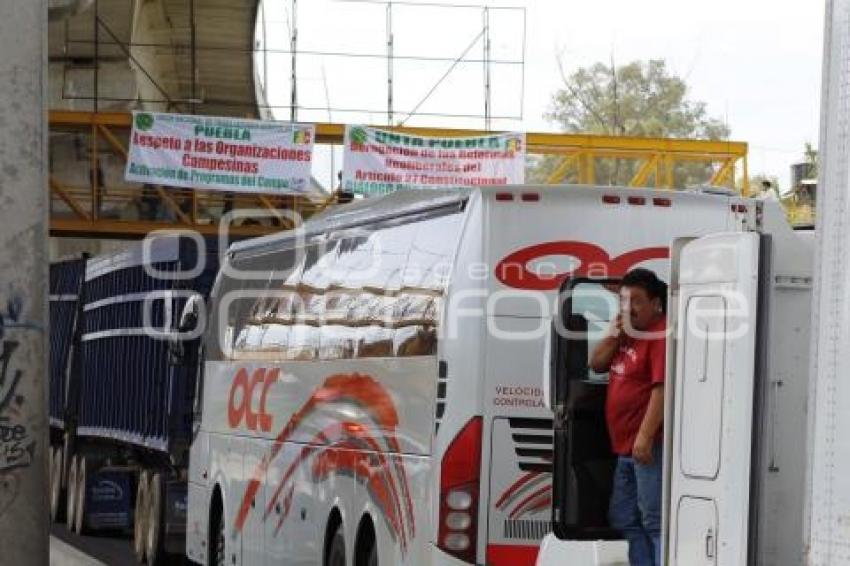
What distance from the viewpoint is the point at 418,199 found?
12.3 m

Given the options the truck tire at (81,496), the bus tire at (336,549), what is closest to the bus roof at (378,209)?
the bus tire at (336,549)

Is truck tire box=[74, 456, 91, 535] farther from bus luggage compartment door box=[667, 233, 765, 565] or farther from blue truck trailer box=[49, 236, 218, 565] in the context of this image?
bus luggage compartment door box=[667, 233, 765, 565]

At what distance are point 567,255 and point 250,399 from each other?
532 cm

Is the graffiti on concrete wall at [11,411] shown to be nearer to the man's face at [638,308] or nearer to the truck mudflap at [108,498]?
the man's face at [638,308]

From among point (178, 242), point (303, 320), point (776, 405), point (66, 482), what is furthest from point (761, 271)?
A: point (66, 482)

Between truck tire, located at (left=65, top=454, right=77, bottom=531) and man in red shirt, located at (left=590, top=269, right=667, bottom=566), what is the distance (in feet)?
53.1

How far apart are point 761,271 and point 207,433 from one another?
10939 millimetres

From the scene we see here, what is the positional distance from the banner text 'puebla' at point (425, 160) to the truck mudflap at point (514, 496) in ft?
81.6

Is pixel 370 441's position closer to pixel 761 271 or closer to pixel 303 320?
pixel 303 320

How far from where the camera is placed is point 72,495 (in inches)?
976

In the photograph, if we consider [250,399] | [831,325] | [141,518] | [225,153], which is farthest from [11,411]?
[225,153]

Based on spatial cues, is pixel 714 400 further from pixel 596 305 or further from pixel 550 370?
pixel 596 305

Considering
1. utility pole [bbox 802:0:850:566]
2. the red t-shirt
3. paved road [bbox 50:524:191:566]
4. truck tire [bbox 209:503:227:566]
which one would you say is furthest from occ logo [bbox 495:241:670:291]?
paved road [bbox 50:524:191:566]

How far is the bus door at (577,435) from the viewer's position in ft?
31.1
